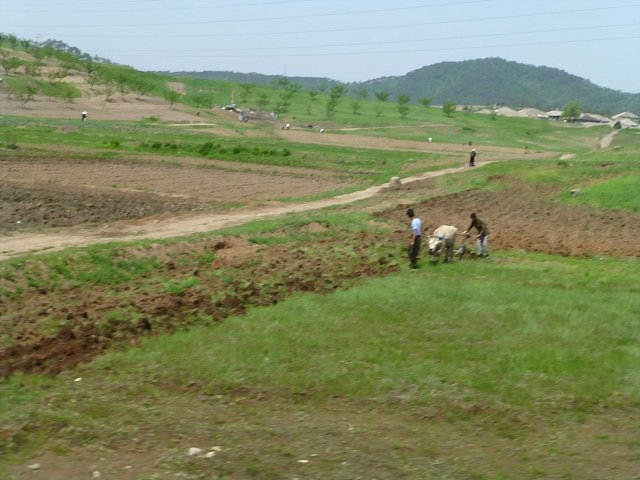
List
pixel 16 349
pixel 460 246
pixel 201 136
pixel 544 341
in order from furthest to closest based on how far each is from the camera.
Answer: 1. pixel 201 136
2. pixel 460 246
3. pixel 544 341
4. pixel 16 349

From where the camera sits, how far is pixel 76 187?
33.1 m

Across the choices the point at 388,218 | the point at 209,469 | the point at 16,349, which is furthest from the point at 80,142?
the point at 209,469

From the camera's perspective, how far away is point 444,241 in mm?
22844

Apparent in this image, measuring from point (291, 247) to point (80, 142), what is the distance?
98.1ft

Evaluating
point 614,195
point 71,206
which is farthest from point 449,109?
point 71,206

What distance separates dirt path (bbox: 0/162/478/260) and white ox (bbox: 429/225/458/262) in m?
6.93

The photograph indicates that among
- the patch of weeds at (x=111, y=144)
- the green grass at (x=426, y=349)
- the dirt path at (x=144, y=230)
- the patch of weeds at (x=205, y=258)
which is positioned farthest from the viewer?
the patch of weeds at (x=111, y=144)

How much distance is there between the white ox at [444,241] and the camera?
2272cm

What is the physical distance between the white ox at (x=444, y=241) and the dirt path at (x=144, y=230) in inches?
273

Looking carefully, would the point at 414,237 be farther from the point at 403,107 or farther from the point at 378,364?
the point at 403,107

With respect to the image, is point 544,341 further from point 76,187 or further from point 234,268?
point 76,187

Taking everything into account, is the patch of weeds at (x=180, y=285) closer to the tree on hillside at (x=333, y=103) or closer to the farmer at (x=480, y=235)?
the farmer at (x=480, y=235)

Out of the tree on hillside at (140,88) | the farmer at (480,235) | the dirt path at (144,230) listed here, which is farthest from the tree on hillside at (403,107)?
the farmer at (480,235)

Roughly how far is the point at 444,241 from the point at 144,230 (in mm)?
8690
